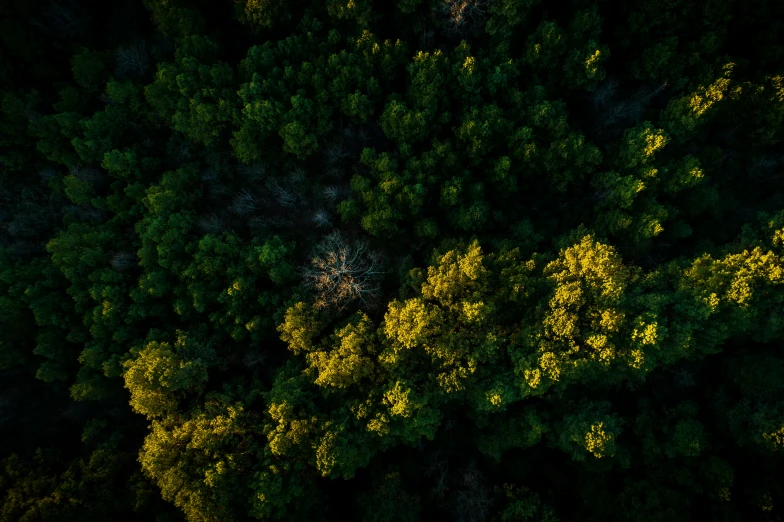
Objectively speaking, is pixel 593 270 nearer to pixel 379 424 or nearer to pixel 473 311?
pixel 473 311

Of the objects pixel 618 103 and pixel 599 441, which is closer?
pixel 599 441

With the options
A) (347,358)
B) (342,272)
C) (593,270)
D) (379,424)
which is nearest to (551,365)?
(593,270)

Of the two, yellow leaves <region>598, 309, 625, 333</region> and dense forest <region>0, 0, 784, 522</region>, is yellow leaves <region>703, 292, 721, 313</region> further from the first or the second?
yellow leaves <region>598, 309, 625, 333</region>

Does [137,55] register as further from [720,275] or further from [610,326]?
[720,275]

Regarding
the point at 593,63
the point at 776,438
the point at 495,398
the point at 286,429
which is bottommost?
the point at 286,429

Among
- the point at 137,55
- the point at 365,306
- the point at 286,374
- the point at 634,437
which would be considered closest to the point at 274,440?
the point at 286,374

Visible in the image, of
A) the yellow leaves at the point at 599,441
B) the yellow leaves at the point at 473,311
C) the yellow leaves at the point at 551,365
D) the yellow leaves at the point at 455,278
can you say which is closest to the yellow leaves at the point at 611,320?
the yellow leaves at the point at 551,365
